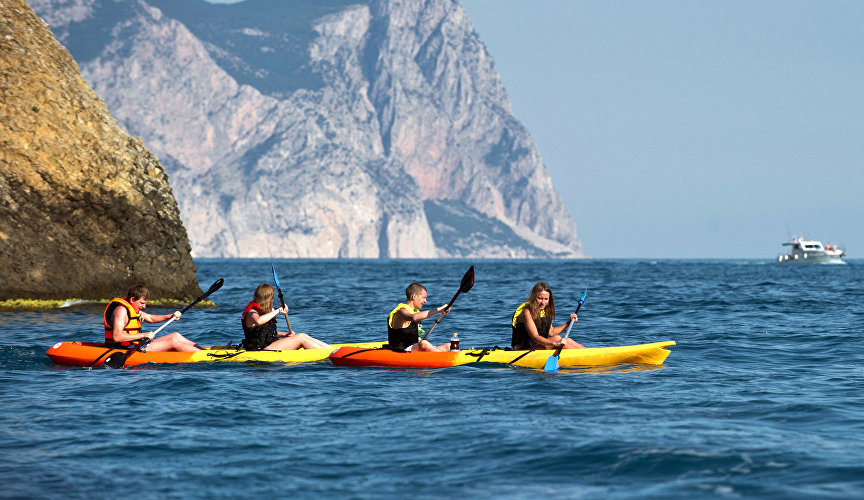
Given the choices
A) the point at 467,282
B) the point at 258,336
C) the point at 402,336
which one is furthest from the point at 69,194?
the point at 402,336

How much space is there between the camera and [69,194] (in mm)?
25234

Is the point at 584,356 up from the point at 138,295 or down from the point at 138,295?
down

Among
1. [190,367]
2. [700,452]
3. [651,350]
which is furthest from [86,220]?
[700,452]

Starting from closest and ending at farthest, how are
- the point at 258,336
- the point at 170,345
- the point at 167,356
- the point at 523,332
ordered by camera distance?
the point at 523,332 → the point at 167,356 → the point at 258,336 → the point at 170,345

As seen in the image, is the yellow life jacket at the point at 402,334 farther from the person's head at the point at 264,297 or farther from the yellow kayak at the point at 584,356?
the person's head at the point at 264,297

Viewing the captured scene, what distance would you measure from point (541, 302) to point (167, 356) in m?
6.05

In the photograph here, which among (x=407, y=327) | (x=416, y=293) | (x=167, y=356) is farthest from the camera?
(x=167, y=356)

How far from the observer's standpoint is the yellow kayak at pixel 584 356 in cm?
1360

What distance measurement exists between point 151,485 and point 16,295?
19.2 metres

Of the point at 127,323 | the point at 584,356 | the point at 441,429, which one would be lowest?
the point at 441,429

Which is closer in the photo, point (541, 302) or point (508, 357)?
point (541, 302)

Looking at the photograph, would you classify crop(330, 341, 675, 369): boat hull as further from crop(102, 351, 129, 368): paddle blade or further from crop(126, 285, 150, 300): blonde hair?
crop(102, 351, 129, 368): paddle blade

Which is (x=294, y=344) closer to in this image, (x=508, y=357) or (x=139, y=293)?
(x=139, y=293)

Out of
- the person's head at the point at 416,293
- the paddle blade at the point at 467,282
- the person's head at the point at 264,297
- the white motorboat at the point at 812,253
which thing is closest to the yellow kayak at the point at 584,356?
the person's head at the point at 416,293
